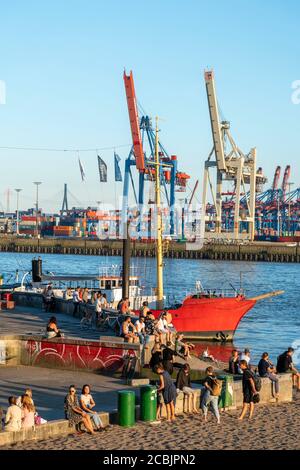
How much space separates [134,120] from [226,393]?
328 ft

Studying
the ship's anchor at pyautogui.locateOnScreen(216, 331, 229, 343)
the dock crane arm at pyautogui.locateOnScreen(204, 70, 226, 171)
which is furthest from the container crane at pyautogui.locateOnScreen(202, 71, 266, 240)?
the ship's anchor at pyautogui.locateOnScreen(216, 331, 229, 343)

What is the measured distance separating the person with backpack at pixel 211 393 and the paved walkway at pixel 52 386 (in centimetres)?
196

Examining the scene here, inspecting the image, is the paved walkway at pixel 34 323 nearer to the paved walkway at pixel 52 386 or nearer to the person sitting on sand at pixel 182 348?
the person sitting on sand at pixel 182 348

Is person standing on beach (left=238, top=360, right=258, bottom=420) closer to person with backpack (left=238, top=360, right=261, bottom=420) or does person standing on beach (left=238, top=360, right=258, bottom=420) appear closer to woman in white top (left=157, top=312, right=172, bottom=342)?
person with backpack (left=238, top=360, right=261, bottom=420)

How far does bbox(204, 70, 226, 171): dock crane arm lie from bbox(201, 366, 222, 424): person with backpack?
115898mm

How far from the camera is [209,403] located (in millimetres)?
18641

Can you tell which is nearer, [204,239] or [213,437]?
[213,437]

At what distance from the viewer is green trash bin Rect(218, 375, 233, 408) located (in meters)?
19.7

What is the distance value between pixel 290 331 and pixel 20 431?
111 ft

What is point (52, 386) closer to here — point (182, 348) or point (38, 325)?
point (182, 348)

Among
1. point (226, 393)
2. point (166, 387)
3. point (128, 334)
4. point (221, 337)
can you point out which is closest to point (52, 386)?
point (128, 334)

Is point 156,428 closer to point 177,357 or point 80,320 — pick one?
point 177,357

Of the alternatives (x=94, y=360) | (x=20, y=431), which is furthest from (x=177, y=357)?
(x=20, y=431)

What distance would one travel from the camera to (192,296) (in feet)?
127
